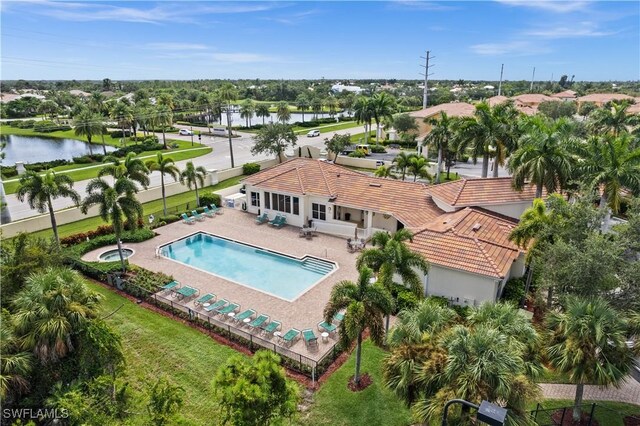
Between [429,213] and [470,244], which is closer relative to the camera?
[470,244]

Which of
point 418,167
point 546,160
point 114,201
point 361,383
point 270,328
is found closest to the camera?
point 361,383

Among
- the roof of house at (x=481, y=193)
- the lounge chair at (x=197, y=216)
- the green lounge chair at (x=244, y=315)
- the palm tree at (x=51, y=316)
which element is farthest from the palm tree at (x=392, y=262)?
the lounge chair at (x=197, y=216)

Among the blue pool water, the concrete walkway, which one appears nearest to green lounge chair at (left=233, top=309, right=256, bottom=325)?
the blue pool water

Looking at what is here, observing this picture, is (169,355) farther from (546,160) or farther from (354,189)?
(546,160)

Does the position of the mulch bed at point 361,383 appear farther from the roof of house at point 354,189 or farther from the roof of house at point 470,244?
the roof of house at point 354,189

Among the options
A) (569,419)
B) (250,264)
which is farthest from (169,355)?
(569,419)

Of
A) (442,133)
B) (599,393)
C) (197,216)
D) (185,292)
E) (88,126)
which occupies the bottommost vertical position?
(599,393)

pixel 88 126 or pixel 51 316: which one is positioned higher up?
pixel 88 126
